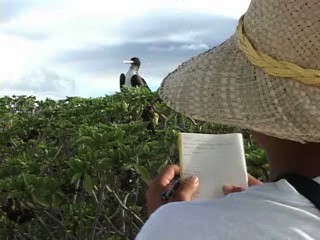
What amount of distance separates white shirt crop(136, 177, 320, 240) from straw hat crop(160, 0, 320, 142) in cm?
14

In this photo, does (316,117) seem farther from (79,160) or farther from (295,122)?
(79,160)

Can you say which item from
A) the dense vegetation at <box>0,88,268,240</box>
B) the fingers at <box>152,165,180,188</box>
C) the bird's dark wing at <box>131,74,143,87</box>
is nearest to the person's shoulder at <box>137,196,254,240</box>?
the fingers at <box>152,165,180,188</box>

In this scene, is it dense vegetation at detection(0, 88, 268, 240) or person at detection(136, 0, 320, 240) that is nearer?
person at detection(136, 0, 320, 240)

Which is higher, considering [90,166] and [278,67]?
[278,67]

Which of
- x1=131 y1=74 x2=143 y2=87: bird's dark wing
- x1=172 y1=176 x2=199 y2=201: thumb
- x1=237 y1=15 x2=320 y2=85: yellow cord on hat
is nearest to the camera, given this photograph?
x1=237 y1=15 x2=320 y2=85: yellow cord on hat

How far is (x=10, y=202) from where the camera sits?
4133 mm

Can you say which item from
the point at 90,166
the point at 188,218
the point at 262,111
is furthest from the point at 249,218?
the point at 90,166

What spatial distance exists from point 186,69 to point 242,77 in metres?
0.17

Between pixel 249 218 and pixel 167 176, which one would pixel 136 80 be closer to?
pixel 167 176

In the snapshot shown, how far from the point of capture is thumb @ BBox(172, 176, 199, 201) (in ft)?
5.15

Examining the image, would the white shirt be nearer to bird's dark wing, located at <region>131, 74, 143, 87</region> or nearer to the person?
the person

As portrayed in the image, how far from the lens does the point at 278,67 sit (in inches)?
57.0

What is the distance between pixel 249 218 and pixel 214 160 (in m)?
0.34

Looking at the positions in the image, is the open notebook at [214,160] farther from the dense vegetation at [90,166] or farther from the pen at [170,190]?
the dense vegetation at [90,166]
